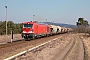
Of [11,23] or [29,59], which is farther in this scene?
[11,23]

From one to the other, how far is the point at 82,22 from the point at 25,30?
13763cm

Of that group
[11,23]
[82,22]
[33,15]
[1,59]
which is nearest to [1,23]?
[11,23]

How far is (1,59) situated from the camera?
1390 cm

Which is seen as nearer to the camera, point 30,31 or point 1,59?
point 1,59

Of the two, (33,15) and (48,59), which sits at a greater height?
(33,15)

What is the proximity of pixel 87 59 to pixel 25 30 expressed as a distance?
2135 cm

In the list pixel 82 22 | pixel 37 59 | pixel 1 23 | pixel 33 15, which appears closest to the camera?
pixel 37 59

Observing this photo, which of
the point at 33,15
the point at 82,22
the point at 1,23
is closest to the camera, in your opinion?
the point at 33,15

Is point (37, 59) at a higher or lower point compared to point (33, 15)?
lower

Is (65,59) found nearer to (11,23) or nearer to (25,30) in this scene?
(25,30)

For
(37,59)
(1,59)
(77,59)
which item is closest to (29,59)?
(37,59)

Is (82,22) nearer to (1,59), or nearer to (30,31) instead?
(30,31)

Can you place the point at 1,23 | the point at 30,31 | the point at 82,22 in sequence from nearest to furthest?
1. the point at 30,31
2. the point at 1,23
3. the point at 82,22

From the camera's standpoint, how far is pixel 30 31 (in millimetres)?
34469
